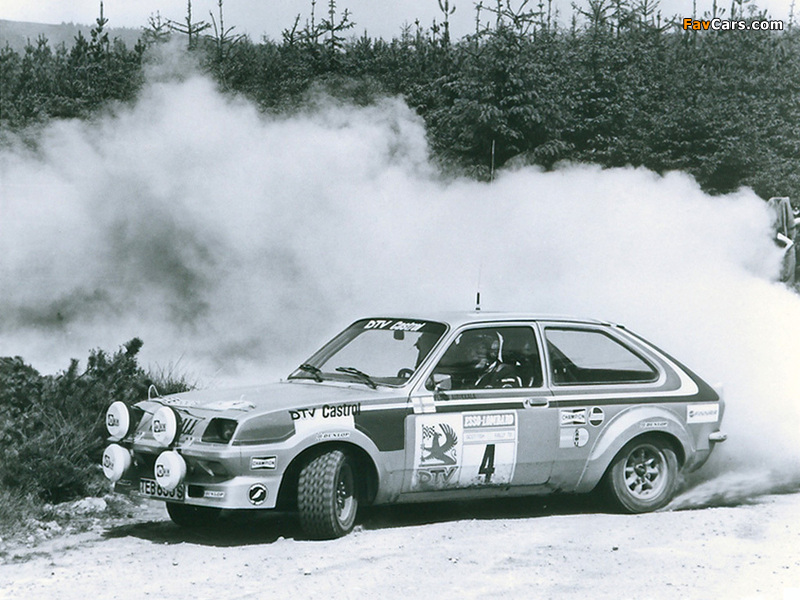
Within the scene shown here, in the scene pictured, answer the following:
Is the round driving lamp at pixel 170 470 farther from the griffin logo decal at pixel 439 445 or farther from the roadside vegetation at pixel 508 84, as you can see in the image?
the roadside vegetation at pixel 508 84

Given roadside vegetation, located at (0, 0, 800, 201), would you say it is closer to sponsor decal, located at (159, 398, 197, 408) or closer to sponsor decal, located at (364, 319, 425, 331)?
sponsor decal, located at (364, 319, 425, 331)

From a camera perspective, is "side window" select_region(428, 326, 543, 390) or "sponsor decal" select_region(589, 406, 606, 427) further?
"sponsor decal" select_region(589, 406, 606, 427)

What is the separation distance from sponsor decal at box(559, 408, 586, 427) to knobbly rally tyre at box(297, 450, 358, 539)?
1.73 meters

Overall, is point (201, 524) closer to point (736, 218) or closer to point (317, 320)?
point (317, 320)

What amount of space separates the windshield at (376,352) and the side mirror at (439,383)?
18 cm

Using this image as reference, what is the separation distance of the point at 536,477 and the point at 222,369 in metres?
6.36

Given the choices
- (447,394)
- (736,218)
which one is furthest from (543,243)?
(447,394)

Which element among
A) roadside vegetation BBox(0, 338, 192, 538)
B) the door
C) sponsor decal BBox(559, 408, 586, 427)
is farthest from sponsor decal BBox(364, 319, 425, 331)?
roadside vegetation BBox(0, 338, 192, 538)

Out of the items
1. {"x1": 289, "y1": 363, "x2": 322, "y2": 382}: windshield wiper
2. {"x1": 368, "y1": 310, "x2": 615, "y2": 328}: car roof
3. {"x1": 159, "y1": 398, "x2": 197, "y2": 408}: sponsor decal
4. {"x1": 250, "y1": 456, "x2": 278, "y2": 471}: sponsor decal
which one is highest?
{"x1": 368, "y1": 310, "x2": 615, "y2": 328}: car roof

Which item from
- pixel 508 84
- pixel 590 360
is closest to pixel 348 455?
pixel 590 360

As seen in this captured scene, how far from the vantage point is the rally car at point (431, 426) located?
680 centimetres

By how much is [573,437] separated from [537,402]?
1.28ft

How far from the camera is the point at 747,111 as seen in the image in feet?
62.4

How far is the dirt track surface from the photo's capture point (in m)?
5.88
